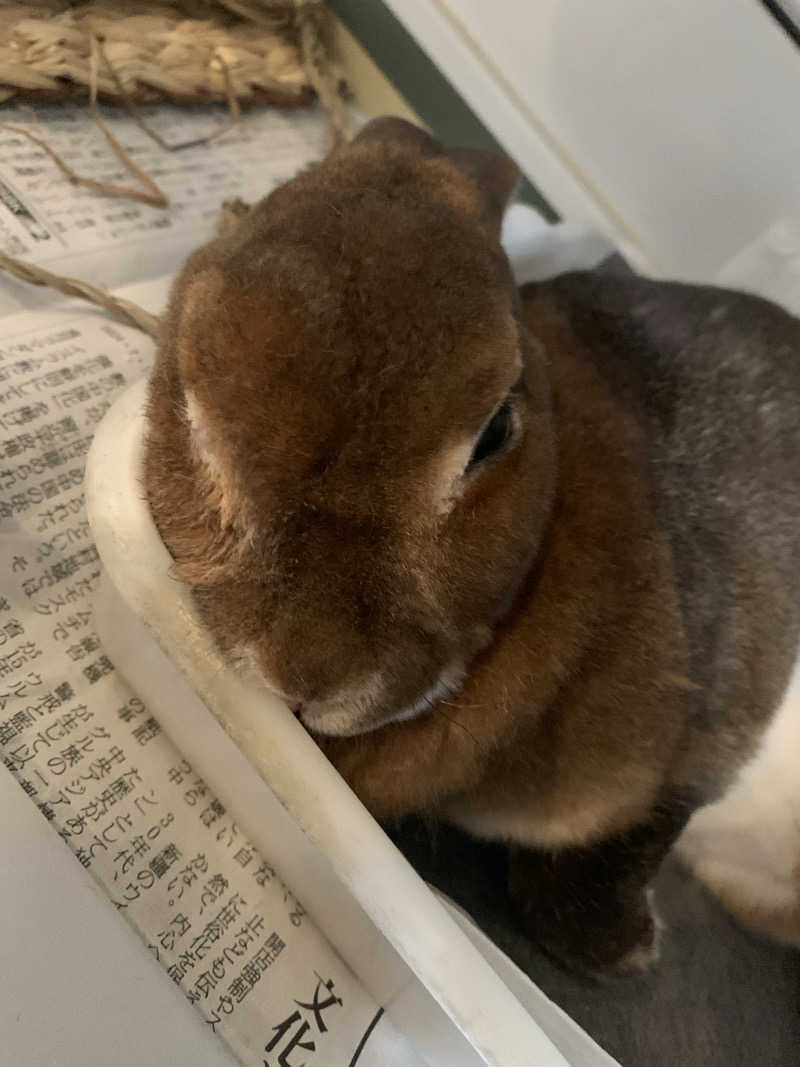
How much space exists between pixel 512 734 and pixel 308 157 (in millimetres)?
1072

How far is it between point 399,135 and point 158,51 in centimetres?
73

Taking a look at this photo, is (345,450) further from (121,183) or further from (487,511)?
(121,183)

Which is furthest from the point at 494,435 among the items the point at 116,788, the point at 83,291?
the point at 83,291

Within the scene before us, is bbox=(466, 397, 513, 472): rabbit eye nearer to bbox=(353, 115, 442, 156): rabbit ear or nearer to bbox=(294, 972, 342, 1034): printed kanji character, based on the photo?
bbox=(353, 115, 442, 156): rabbit ear

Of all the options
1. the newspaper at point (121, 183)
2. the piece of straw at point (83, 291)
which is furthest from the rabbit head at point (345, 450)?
the newspaper at point (121, 183)

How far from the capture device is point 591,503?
0.63 meters

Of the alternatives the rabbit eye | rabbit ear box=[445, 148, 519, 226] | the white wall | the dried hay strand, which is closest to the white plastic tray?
the rabbit eye

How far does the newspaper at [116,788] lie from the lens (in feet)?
2.01

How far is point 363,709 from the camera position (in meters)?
0.47

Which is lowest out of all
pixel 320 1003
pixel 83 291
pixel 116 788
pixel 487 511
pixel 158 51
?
pixel 320 1003

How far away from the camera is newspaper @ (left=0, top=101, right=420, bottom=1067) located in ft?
2.01

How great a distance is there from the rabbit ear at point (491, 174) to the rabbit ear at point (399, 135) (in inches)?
0.9

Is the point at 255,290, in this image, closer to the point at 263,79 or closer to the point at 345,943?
the point at 345,943

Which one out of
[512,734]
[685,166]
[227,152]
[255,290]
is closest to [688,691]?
[512,734]
